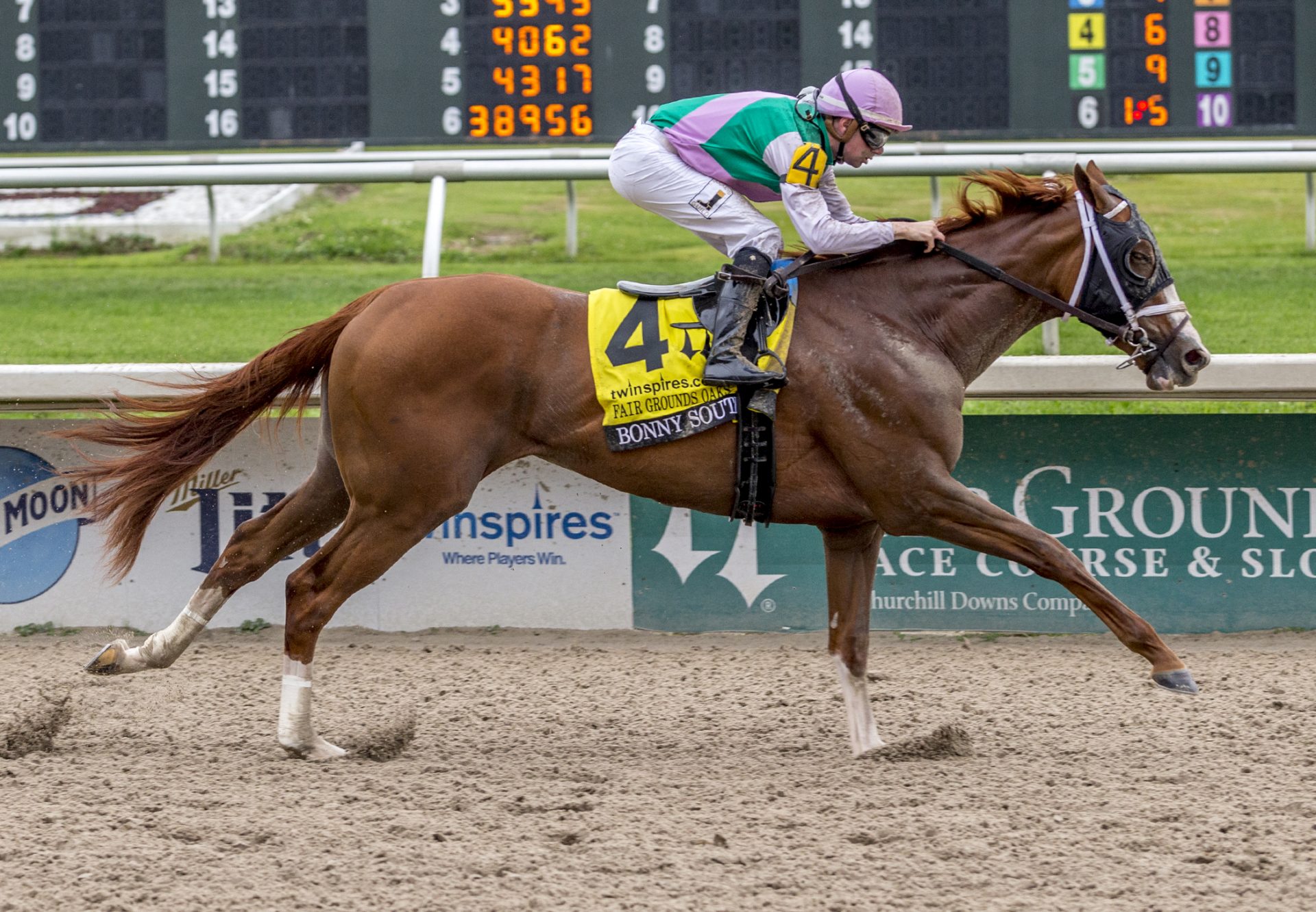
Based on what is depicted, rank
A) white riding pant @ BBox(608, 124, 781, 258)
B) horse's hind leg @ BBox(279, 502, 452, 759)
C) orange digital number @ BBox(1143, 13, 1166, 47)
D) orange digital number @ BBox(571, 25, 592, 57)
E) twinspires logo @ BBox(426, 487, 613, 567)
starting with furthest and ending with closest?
orange digital number @ BBox(571, 25, 592, 57)
orange digital number @ BBox(1143, 13, 1166, 47)
twinspires logo @ BBox(426, 487, 613, 567)
white riding pant @ BBox(608, 124, 781, 258)
horse's hind leg @ BBox(279, 502, 452, 759)

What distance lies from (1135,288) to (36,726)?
3393mm

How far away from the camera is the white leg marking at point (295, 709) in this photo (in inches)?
162

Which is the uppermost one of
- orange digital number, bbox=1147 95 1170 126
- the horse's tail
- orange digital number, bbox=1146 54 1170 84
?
orange digital number, bbox=1146 54 1170 84

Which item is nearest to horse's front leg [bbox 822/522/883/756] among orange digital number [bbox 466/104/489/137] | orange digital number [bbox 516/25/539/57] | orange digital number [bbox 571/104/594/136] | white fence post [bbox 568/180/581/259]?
orange digital number [bbox 571/104/594/136]

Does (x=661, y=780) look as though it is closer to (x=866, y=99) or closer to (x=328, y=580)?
(x=328, y=580)

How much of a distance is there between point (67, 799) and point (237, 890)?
0.91 meters

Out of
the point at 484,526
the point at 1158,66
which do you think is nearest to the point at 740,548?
the point at 484,526

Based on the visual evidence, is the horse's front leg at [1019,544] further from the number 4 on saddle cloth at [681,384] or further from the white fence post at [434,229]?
the white fence post at [434,229]

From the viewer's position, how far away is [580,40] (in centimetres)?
873

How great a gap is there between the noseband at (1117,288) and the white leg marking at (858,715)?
1.19 m

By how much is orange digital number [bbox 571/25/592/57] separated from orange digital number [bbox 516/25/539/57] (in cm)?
21

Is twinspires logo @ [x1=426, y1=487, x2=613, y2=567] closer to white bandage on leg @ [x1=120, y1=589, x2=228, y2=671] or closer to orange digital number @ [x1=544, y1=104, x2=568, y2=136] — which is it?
white bandage on leg @ [x1=120, y1=589, x2=228, y2=671]

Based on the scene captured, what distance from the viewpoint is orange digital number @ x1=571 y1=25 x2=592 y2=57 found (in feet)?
28.6

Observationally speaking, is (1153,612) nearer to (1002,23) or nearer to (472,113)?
(1002,23)
